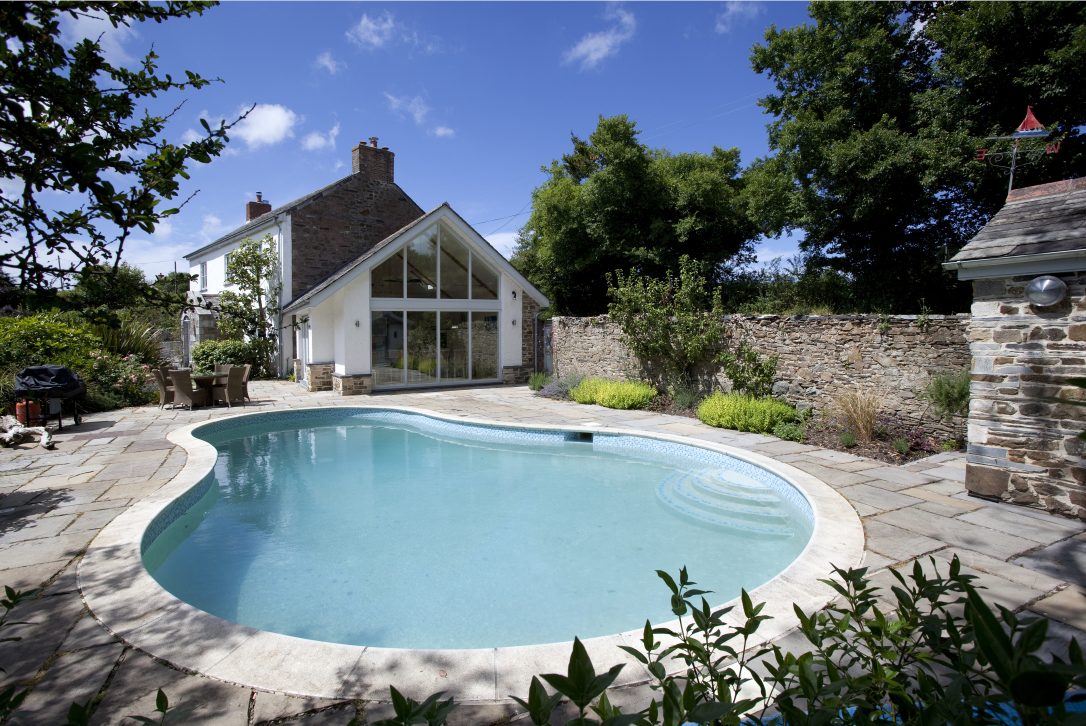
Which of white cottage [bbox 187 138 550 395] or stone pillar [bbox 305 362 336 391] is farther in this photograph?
stone pillar [bbox 305 362 336 391]

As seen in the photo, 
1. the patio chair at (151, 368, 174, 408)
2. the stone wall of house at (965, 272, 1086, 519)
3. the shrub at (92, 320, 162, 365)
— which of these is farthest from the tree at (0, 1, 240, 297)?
the shrub at (92, 320, 162, 365)

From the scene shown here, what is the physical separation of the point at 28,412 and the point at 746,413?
40.4 feet

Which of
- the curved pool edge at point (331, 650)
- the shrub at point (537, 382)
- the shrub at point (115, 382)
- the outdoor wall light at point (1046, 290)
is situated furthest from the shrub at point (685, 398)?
the shrub at point (115, 382)

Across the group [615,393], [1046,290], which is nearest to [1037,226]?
[1046,290]

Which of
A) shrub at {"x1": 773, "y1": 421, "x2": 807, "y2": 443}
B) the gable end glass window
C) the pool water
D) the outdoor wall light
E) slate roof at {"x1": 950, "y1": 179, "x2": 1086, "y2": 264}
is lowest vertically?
the pool water

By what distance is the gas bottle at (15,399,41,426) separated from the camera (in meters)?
9.12

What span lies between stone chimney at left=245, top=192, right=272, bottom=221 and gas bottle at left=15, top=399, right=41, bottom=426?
51.5 feet

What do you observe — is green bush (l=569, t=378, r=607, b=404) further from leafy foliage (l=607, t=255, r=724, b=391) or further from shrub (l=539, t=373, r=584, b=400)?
leafy foliage (l=607, t=255, r=724, b=391)

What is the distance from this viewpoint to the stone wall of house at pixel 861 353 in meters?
7.88

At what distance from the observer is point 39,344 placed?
1112 centimetres

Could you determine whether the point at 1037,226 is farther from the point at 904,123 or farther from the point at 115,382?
the point at 115,382

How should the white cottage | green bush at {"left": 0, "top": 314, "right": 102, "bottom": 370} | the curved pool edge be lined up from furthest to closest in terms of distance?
the white cottage < green bush at {"left": 0, "top": 314, "right": 102, "bottom": 370} < the curved pool edge

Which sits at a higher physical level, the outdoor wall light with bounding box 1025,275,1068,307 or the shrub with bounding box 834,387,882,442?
the outdoor wall light with bounding box 1025,275,1068,307

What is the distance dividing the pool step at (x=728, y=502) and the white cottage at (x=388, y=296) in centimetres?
987
